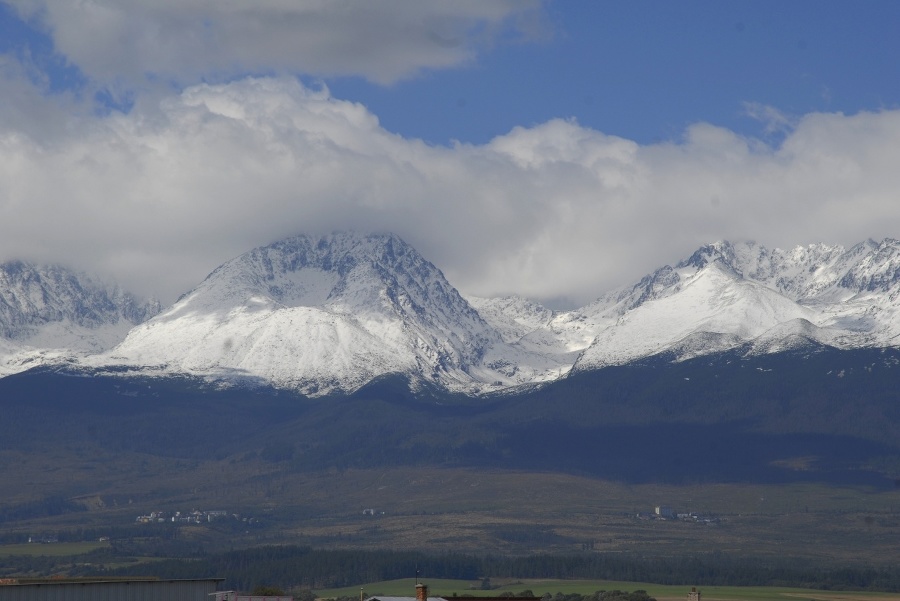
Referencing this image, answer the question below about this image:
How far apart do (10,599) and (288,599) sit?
26.4 metres

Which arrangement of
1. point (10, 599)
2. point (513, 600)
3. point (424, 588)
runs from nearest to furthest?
point (10, 599)
point (424, 588)
point (513, 600)

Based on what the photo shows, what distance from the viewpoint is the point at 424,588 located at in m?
107

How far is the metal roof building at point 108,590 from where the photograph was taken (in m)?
92.8

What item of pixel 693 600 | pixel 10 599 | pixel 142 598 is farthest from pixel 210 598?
pixel 693 600

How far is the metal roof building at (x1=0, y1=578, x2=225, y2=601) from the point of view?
92.8 meters

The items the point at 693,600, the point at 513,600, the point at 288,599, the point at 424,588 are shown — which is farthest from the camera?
the point at 513,600

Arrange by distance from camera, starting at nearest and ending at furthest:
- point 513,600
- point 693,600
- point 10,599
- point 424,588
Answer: point 10,599
point 424,588
point 693,600
point 513,600

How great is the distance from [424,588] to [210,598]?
46.3 feet

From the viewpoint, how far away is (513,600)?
476 ft

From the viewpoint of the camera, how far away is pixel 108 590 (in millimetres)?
95312

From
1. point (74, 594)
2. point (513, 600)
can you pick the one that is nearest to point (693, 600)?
point (513, 600)

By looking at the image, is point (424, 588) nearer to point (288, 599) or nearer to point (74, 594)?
point (288, 599)

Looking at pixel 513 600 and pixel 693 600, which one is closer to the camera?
pixel 693 600

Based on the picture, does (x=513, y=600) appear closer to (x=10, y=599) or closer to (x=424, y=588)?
(x=424, y=588)
